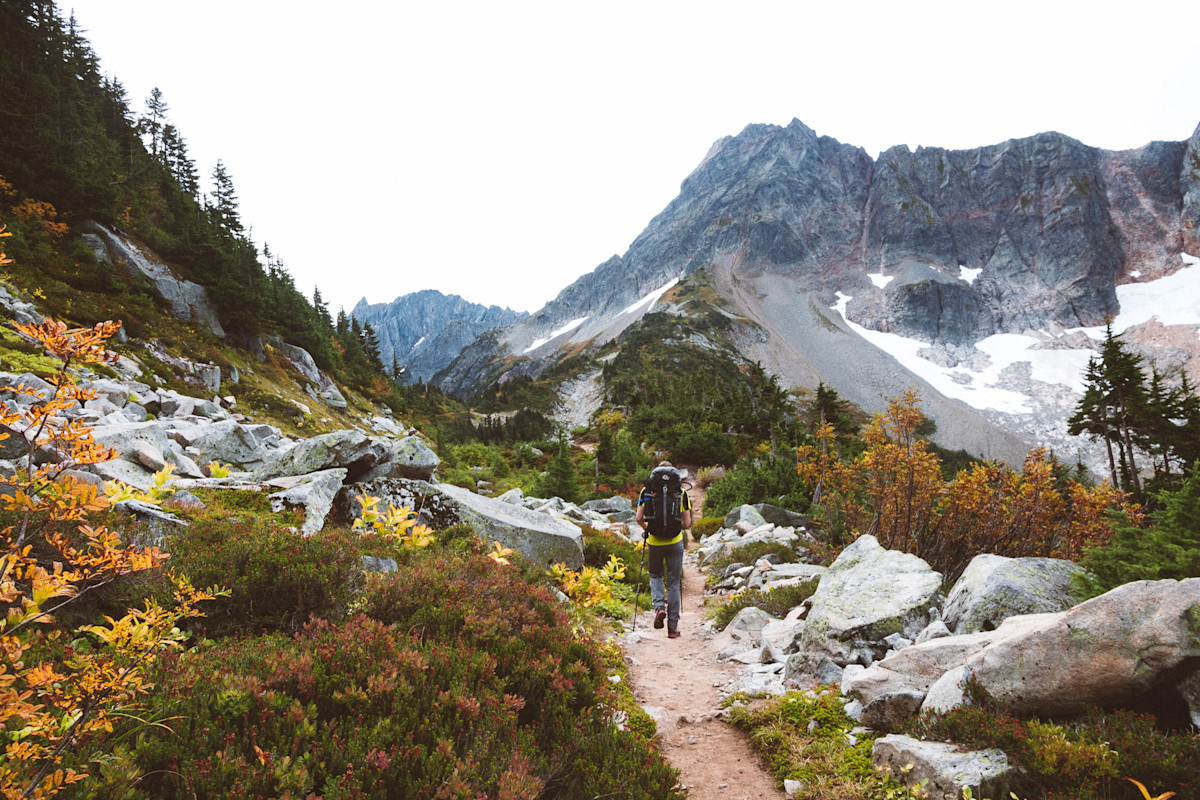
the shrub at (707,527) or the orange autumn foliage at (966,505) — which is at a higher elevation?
the orange autumn foliage at (966,505)

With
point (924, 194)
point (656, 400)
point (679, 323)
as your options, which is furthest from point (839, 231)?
point (656, 400)

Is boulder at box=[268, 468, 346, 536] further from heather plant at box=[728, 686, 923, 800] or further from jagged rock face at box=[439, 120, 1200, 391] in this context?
jagged rock face at box=[439, 120, 1200, 391]

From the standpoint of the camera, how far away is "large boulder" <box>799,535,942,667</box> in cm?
565

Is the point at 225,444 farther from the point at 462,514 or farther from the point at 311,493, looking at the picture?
the point at 462,514

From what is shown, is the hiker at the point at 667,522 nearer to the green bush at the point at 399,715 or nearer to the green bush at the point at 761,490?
the green bush at the point at 399,715

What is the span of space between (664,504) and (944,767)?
14.2ft

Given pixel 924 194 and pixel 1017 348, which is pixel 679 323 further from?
pixel 924 194

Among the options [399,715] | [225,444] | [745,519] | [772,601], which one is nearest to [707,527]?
[745,519]

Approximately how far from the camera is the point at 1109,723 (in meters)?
3.24

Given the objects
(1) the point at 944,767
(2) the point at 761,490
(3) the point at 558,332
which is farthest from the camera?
(3) the point at 558,332

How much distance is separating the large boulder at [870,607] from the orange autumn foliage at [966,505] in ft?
7.26

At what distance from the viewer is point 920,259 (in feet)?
454

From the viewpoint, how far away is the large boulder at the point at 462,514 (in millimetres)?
8367

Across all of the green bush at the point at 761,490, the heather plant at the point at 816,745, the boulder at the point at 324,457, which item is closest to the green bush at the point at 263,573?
the boulder at the point at 324,457
